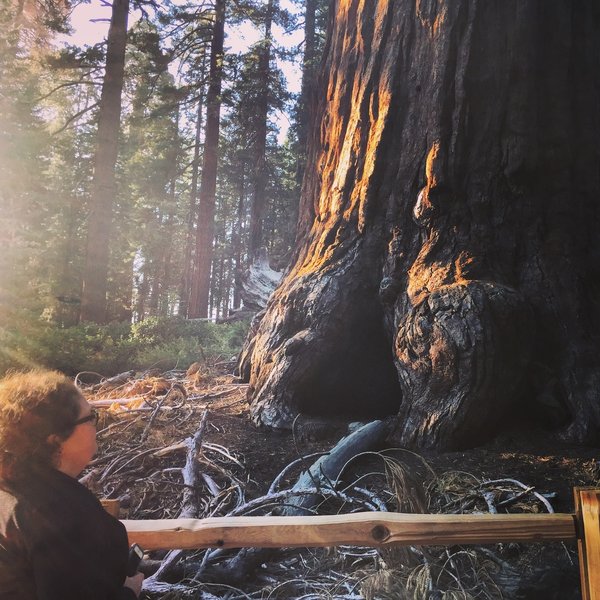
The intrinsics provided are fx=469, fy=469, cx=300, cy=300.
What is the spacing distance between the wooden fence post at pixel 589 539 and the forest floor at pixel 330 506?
0.72 meters

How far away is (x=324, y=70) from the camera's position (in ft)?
20.2

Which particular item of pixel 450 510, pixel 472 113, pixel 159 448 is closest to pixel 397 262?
pixel 472 113

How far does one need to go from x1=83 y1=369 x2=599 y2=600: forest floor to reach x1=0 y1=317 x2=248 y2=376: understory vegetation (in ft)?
7.47

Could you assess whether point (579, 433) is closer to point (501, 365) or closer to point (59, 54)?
point (501, 365)

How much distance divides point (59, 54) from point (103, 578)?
46.9 feet

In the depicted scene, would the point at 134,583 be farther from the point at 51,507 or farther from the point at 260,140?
the point at 260,140

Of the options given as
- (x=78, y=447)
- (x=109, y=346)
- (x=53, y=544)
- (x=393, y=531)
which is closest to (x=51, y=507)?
(x=53, y=544)

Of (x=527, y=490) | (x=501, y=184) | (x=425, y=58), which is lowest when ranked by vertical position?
(x=527, y=490)

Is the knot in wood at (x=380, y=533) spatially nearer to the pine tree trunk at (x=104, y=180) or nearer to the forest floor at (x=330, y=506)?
the forest floor at (x=330, y=506)

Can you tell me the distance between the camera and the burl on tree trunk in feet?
12.1

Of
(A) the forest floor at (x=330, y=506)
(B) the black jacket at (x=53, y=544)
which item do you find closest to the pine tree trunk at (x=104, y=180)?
(A) the forest floor at (x=330, y=506)

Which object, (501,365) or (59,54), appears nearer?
(501,365)

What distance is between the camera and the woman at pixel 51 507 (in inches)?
57.2

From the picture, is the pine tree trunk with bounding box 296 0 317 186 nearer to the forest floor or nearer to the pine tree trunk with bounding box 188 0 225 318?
the pine tree trunk with bounding box 188 0 225 318
